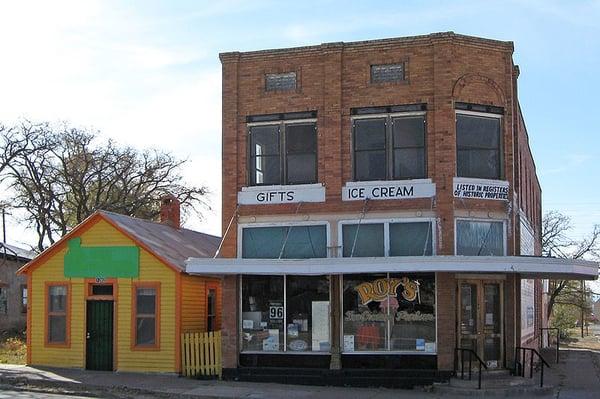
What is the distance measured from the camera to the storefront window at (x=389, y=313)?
1784 centimetres

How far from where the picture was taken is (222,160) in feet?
64.3

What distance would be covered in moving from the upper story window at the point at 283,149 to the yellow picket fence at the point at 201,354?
418 centimetres

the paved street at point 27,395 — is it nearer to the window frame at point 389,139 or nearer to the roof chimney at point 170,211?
the window frame at point 389,139

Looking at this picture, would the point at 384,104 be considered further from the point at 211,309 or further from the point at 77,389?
the point at 77,389

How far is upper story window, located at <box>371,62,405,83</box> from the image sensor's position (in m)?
18.6

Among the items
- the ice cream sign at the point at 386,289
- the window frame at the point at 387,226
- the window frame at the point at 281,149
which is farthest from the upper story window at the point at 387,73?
the ice cream sign at the point at 386,289

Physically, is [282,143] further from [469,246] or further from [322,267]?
[469,246]

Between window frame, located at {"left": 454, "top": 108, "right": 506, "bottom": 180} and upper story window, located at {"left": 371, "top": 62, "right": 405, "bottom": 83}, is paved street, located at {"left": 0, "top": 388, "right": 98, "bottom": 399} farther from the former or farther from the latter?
window frame, located at {"left": 454, "top": 108, "right": 506, "bottom": 180}

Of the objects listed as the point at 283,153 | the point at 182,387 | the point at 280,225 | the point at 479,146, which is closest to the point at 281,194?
the point at 280,225

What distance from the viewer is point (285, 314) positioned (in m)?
18.8

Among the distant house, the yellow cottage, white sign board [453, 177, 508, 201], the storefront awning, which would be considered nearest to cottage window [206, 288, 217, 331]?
the yellow cottage

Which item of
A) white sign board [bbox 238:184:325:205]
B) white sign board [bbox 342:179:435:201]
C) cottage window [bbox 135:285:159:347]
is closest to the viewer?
white sign board [bbox 342:179:435:201]

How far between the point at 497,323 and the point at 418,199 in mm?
3608

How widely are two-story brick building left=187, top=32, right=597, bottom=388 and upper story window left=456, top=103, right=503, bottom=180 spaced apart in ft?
0.11
